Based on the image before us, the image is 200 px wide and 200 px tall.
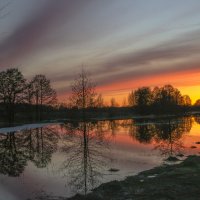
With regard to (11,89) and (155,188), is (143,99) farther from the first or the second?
(155,188)

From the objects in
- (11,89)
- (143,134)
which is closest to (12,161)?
(143,134)

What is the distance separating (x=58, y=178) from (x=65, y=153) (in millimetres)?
10336

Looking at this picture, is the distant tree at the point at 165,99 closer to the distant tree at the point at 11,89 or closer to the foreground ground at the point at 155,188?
the distant tree at the point at 11,89

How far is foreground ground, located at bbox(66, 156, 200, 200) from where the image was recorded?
12.4 metres

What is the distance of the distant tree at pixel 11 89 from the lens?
85438mm

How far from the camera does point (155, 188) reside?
1362cm

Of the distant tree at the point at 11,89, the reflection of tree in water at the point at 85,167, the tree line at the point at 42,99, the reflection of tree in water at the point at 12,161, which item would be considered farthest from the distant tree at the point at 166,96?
the reflection of tree in water at the point at 85,167

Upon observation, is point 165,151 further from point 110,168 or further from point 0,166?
point 0,166

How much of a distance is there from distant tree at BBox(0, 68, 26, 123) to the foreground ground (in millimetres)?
71116

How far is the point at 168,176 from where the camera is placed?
16.0 m

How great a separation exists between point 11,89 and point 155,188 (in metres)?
77.0

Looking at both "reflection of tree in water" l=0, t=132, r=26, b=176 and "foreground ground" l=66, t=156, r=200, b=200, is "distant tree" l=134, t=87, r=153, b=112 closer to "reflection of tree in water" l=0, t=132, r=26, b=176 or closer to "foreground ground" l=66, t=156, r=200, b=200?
"reflection of tree in water" l=0, t=132, r=26, b=176

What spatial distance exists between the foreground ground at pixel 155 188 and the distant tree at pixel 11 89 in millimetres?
71116

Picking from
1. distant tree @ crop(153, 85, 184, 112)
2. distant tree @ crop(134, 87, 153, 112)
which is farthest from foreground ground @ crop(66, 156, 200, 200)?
distant tree @ crop(153, 85, 184, 112)
